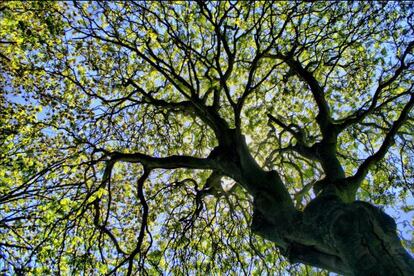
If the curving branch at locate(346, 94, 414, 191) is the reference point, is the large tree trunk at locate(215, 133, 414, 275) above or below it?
below

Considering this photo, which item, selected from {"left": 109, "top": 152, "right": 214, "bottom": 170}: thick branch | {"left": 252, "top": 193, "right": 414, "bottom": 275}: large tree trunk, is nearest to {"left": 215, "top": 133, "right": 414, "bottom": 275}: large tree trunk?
{"left": 252, "top": 193, "right": 414, "bottom": 275}: large tree trunk

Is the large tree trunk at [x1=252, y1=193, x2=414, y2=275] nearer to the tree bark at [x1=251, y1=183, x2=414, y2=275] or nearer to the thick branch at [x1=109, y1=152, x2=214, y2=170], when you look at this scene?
the tree bark at [x1=251, y1=183, x2=414, y2=275]

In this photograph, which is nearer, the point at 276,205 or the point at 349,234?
the point at 349,234

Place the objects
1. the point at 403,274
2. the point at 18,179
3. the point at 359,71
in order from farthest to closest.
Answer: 1. the point at 359,71
2. the point at 18,179
3. the point at 403,274

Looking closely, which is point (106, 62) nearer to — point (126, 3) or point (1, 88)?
point (126, 3)

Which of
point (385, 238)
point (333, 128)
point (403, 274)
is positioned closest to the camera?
point (403, 274)

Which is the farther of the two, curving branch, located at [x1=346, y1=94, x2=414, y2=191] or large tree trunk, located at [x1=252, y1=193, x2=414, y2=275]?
curving branch, located at [x1=346, y1=94, x2=414, y2=191]

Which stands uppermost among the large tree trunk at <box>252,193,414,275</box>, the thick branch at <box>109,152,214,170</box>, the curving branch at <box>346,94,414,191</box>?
the thick branch at <box>109,152,214,170</box>

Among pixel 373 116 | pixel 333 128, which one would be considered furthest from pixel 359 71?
pixel 333 128

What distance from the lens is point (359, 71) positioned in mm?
9891

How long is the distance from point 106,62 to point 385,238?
7493mm

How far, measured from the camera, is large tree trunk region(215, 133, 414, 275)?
428 cm

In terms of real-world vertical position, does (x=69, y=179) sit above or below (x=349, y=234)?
above

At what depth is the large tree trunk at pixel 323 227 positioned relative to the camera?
169 inches
